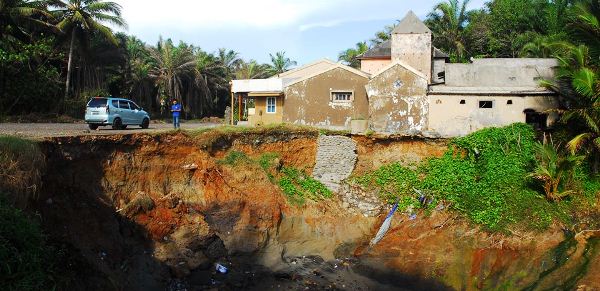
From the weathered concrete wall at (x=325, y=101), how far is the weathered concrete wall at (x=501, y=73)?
454 cm

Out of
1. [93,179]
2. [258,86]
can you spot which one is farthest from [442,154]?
[93,179]

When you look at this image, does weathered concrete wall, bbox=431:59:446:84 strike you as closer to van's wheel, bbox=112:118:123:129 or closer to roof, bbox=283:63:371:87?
roof, bbox=283:63:371:87

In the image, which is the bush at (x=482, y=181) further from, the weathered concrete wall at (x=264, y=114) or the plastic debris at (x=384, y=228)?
the weathered concrete wall at (x=264, y=114)

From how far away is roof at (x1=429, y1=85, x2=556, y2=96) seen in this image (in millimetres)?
21766

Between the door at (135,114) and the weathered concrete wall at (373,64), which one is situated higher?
the weathered concrete wall at (373,64)

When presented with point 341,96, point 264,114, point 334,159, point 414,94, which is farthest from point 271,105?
point 414,94

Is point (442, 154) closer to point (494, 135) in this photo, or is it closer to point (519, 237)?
point (494, 135)

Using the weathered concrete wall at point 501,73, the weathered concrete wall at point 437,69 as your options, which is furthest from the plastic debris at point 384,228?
the weathered concrete wall at point 437,69

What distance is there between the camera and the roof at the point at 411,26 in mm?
25484

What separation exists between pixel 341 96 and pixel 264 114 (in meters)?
4.28

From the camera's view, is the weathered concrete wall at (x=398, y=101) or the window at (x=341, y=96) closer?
the weathered concrete wall at (x=398, y=101)

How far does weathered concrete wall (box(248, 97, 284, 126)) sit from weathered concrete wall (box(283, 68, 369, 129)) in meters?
0.38

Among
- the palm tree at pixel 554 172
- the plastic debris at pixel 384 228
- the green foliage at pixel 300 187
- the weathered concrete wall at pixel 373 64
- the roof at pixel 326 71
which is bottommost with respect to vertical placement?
the plastic debris at pixel 384 228

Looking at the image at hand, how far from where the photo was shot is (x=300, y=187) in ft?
67.7
